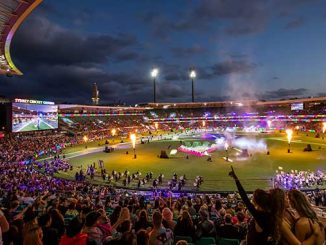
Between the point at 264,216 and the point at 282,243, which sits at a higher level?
the point at 264,216

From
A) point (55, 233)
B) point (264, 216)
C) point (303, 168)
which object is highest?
point (264, 216)

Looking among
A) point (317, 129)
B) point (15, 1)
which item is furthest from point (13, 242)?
point (317, 129)

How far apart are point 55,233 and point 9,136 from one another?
59.3 m

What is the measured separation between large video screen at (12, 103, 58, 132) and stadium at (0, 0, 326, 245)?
223 mm

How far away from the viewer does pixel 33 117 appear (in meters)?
63.9

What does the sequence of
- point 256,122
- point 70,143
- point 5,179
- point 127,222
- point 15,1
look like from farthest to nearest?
point 256,122, point 70,143, point 5,179, point 15,1, point 127,222

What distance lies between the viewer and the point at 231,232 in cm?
764

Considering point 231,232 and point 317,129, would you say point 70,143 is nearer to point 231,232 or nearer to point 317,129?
point 231,232

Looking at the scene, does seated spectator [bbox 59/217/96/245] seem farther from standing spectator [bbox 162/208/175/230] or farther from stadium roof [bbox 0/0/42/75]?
stadium roof [bbox 0/0/42/75]

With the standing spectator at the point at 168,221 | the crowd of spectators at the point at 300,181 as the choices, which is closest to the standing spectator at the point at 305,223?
the standing spectator at the point at 168,221

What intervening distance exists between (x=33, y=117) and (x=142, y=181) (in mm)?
41471

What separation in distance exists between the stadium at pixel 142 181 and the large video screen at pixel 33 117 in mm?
223

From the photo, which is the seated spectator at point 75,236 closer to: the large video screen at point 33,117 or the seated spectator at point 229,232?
the seated spectator at point 229,232

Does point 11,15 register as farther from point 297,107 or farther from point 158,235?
point 297,107
